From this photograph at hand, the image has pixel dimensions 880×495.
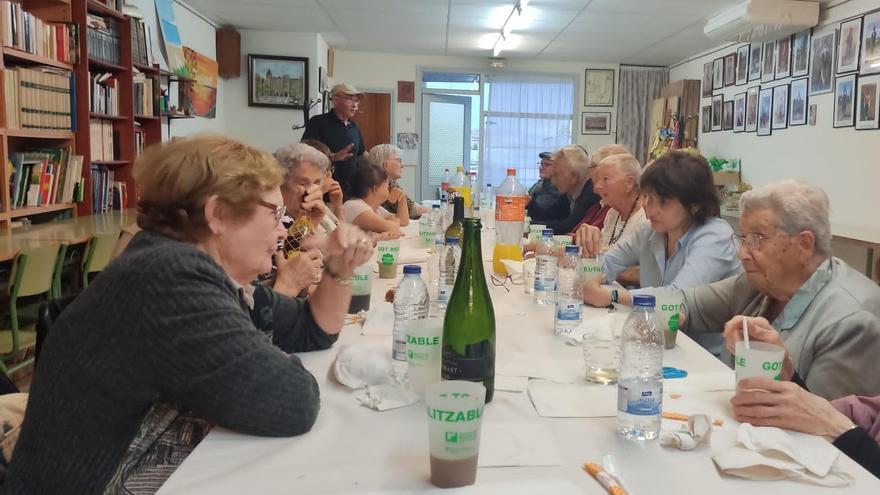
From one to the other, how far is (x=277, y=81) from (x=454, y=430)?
23.9 feet

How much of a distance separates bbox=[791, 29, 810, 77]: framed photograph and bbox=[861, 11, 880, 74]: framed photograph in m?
0.76

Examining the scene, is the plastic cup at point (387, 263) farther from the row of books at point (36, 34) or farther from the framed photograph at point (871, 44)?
the framed photograph at point (871, 44)

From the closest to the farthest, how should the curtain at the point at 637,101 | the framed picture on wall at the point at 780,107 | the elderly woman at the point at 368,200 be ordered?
the elderly woman at the point at 368,200
the framed picture on wall at the point at 780,107
the curtain at the point at 637,101

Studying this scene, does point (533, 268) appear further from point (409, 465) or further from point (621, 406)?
point (409, 465)

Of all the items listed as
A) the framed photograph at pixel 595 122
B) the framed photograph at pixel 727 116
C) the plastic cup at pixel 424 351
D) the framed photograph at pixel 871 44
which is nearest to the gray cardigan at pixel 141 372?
the plastic cup at pixel 424 351

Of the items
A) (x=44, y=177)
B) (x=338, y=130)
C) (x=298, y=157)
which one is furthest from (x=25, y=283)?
(x=338, y=130)

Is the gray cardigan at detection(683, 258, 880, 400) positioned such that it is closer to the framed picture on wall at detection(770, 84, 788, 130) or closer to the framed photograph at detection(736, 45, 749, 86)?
the framed picture on wall at detection(770, 84, 788, 130)

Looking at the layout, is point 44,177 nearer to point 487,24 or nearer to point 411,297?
point 411,297

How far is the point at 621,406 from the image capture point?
1.06 metres

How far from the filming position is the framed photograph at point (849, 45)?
5.12 metres

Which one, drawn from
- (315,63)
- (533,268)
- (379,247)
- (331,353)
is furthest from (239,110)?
(331,353)

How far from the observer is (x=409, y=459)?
38.5 inches

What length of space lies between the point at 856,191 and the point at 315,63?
18.5 ft

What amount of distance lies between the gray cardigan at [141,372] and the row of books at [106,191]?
162 inches
